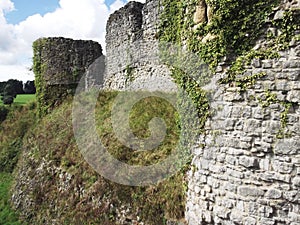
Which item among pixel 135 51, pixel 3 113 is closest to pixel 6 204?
pixel 135 51

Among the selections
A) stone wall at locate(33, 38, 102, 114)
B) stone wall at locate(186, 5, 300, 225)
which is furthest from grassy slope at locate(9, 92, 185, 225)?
stone wall at locate(33, 38, 102, 114)

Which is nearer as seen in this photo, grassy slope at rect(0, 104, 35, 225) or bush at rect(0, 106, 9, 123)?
grassy slope at rect(0, 104, 35, 225)

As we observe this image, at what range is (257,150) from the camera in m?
4.37

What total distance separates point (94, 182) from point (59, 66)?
7399 millimetres

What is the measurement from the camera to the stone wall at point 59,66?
536 inches

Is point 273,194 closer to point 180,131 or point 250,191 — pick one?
point 250,191

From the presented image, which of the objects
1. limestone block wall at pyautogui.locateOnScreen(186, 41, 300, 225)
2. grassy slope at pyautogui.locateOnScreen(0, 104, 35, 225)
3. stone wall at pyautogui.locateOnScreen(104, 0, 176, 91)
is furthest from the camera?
grassy slope at pyautogui.locateOnScreen(0, 104, 35, 225)

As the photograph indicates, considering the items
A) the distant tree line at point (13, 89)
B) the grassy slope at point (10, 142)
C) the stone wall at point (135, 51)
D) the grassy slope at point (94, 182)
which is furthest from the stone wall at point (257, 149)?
the distant tree line at point (13, 89)

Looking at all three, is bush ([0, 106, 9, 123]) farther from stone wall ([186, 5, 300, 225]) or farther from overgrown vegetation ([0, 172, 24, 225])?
stone wall ([186, 5, 300, 225])

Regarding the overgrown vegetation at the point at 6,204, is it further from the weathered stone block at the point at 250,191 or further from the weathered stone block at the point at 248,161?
the weathered stone block at the point at 248,161

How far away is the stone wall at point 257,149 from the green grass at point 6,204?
6.36 m

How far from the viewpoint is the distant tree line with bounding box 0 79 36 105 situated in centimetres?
2917

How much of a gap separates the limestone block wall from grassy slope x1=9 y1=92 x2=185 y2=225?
1.21m

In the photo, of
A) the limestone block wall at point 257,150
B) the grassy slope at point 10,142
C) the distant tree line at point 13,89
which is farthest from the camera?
the distant tree line at point 13,89
